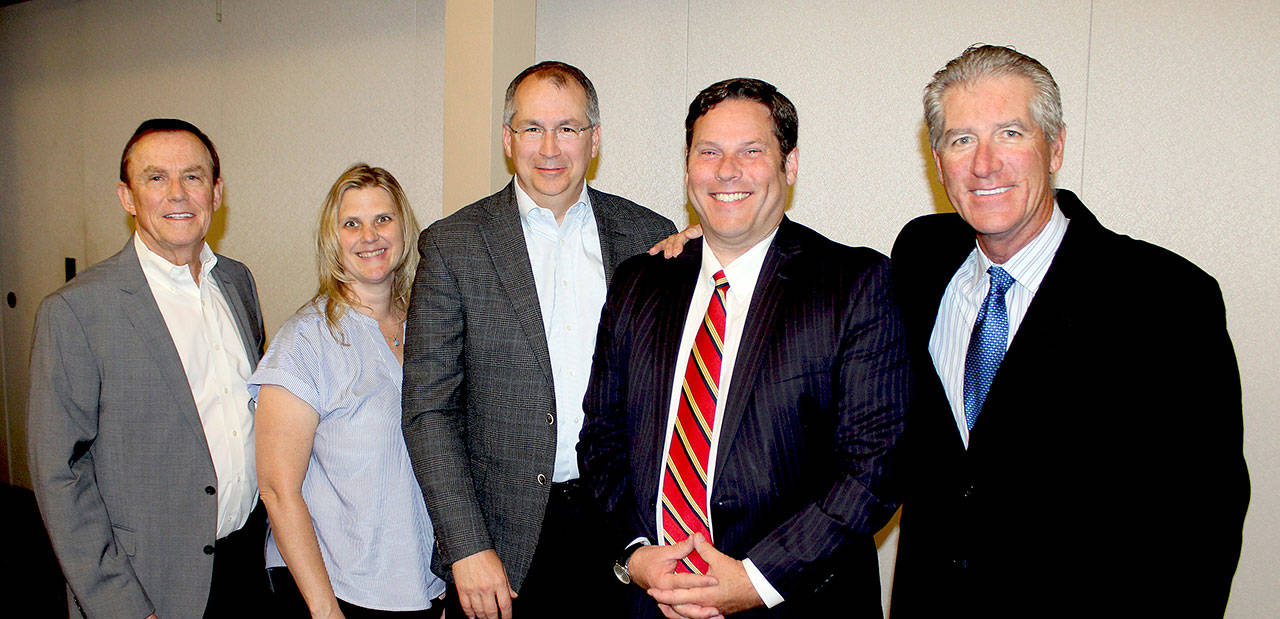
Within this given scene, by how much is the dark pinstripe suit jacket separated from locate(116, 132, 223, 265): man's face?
1640 mm

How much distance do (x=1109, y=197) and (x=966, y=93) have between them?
157cm

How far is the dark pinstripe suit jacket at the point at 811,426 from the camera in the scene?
5.44 ft

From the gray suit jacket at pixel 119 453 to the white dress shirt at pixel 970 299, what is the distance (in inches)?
82.1

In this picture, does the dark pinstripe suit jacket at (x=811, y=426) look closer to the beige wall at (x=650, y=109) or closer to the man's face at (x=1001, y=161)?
the man's face at (x=1001, y=161)

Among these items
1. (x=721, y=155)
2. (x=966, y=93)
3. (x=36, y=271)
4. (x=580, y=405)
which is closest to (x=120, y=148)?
(x=36, y=271)

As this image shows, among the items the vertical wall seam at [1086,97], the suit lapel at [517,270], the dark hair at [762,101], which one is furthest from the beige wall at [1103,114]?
the suit lapel at [517,270]

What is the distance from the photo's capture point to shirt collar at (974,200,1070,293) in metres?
1.74

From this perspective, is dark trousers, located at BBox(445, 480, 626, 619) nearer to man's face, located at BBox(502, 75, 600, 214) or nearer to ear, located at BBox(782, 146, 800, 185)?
man's face, located at BBox(502, 75, 600, 214)

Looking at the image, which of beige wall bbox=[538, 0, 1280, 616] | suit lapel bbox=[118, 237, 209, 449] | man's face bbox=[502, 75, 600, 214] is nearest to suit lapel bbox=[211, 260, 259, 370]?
suit lapel bbox=[118, 237, 209, 449]

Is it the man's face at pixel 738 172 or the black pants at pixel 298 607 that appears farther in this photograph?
the black pants at pixel 298 607

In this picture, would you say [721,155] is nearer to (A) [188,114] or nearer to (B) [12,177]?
(A) [188,114]

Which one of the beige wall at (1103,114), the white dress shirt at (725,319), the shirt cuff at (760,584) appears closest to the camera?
the shirt cuff at (760,584)

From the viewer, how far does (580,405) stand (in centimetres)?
220

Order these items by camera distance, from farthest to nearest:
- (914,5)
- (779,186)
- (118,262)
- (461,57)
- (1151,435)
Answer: (461,57) < (914,5) < (118,262) < (779,186) < (1151,435)
